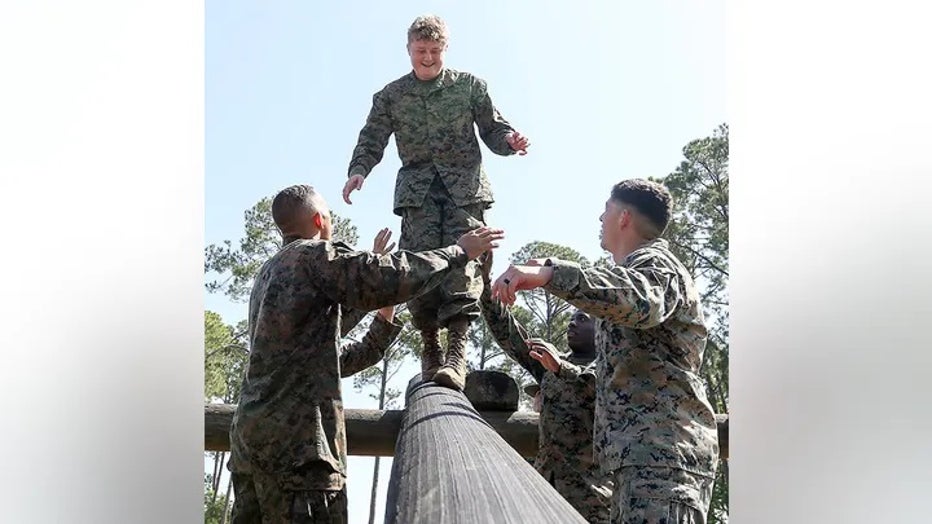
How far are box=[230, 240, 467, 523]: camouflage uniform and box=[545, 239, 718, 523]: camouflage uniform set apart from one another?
0.65 metres

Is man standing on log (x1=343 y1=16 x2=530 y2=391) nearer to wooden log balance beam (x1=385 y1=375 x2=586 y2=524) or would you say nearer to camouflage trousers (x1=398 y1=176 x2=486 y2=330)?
camouflage trousers (x1=398 y1=176 x2=486 y2=330)

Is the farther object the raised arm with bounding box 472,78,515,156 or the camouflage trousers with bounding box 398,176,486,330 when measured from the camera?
the raised arm with bounding box 472,78,515,156

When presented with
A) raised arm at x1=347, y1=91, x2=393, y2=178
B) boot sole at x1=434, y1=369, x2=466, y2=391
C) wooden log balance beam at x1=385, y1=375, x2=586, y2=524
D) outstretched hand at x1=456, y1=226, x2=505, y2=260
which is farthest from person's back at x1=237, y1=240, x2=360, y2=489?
raised arm at x1=347, y1=91, x2=393, y2=178

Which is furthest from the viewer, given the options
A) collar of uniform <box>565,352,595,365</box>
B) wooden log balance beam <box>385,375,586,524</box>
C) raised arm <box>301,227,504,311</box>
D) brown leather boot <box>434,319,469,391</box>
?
collar of uniform <box>565,352,595,365</box>

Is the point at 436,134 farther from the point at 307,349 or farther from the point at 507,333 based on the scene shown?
the point at 307,349

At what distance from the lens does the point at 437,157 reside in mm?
5145

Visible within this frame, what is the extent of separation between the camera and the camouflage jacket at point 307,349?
3309 millimetres

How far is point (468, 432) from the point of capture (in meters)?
2.95

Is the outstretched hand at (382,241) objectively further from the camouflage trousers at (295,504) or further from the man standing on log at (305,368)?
the camouflage trousers at (295,504)

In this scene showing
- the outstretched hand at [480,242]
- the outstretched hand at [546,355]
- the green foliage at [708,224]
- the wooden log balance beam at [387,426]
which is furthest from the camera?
the green foliage at [708,224]

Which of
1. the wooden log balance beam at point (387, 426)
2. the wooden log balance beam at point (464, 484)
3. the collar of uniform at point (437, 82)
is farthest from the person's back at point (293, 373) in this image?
the wooden log balance beam at point (387, 426)

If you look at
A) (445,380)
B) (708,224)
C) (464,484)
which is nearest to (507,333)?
(445,380)

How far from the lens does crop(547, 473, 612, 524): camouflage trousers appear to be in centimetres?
480

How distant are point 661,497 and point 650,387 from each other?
0.33 metres
